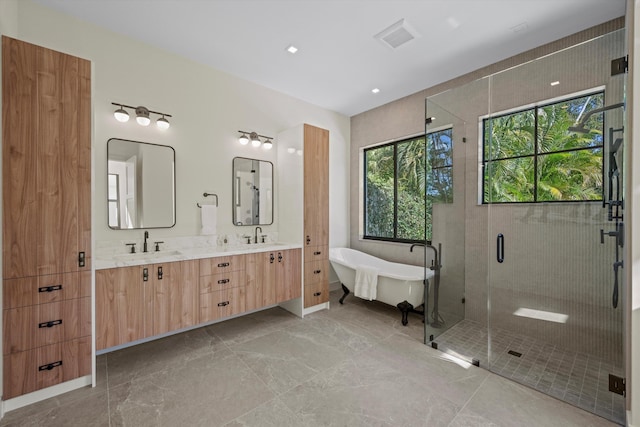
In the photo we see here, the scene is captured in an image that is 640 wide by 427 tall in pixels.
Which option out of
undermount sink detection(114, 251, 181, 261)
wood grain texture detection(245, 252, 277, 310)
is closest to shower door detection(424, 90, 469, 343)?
wood grain texture detection(245, 252, 277, 310)

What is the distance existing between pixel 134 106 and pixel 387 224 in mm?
3867

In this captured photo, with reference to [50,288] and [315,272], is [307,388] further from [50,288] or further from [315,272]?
[50,288]

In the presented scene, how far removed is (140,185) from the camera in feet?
9.66

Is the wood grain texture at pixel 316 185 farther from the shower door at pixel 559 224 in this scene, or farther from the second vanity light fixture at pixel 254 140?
the shower door at pixel 559 224

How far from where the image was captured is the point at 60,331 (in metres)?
2.07

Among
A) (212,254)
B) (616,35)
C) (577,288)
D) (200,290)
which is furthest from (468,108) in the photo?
(200,290)

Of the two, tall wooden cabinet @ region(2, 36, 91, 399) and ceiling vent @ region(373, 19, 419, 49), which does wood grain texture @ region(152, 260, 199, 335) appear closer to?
tall wooden cabinet @ region(2, 36, 91, 399)

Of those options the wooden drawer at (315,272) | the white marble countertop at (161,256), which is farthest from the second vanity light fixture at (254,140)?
the wooden drawer at (315,272)

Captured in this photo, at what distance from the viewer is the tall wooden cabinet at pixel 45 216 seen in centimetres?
191

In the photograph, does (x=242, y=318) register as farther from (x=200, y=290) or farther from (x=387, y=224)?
(x=387, y=224)

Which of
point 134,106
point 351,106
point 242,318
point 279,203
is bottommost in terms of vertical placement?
point 242,318

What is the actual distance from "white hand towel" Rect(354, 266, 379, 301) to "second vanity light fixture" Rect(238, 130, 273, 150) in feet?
7.12

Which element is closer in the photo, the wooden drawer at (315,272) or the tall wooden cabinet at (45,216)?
the tall wooden cabinet at (45,216)

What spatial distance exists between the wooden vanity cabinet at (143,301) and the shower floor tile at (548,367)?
2.64 m
